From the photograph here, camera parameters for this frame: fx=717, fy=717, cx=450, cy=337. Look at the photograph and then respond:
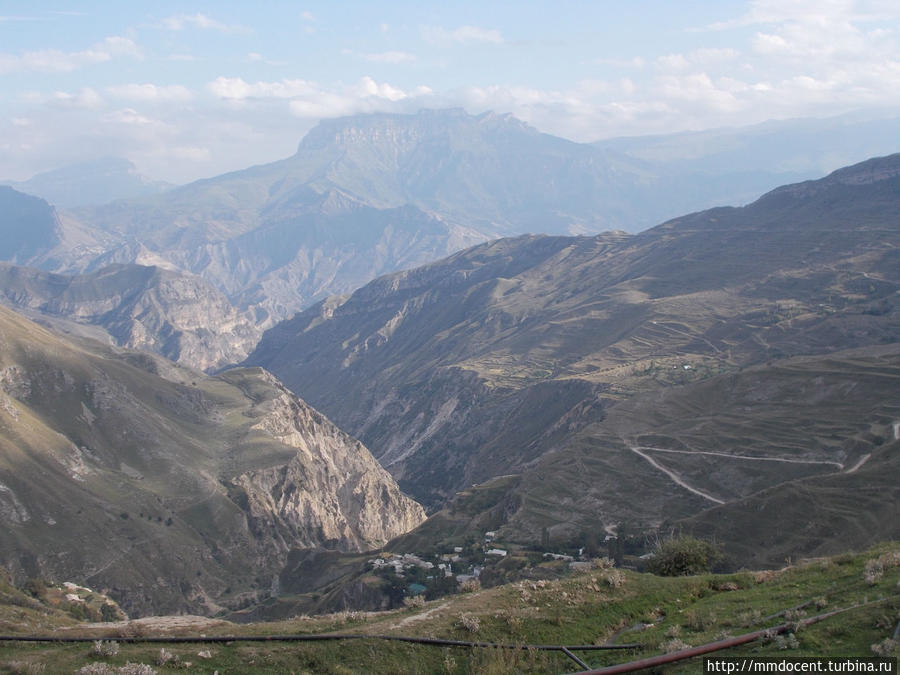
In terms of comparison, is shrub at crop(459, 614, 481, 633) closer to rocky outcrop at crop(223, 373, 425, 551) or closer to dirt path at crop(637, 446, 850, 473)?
dirt path at crop(637, 446, 850, 473)

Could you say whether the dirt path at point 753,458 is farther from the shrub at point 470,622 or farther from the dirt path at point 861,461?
the shrub at point 470,622

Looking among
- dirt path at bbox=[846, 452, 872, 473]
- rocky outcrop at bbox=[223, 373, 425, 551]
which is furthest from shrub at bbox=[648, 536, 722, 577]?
rocky outcrop at bbox=[223, 373, 425, 551]

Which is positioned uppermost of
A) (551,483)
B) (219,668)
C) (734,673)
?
(734,673)

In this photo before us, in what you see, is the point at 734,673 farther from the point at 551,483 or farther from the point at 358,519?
the point at 358,519

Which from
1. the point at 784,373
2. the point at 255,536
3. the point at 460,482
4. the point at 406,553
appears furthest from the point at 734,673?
the point at 460,482

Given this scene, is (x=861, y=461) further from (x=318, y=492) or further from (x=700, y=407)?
(x=318, y=492)

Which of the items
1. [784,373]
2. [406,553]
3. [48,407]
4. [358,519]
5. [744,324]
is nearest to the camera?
[406,553]
